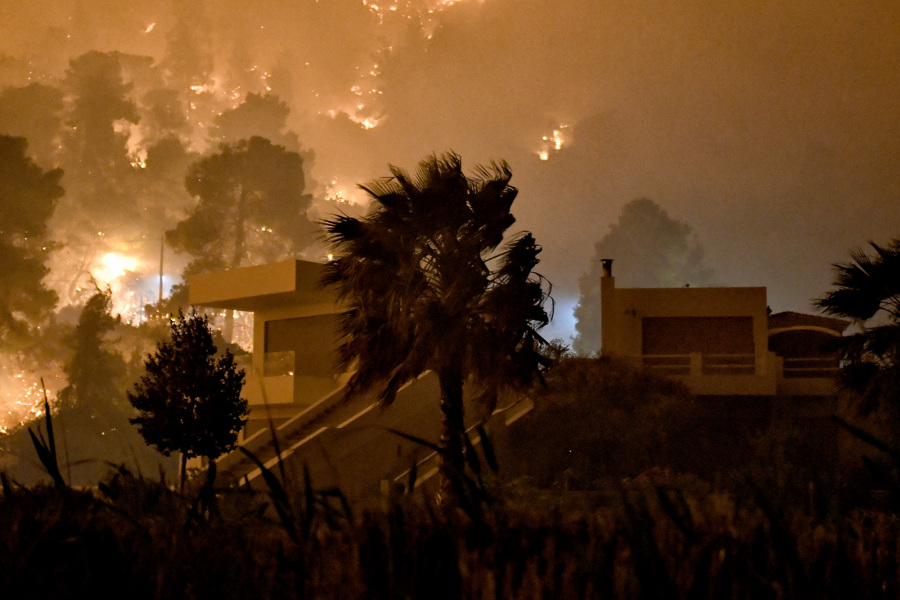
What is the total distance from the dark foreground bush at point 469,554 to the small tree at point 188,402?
17.0m

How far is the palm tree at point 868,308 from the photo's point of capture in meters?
19.6

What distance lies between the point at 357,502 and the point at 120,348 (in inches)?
2571

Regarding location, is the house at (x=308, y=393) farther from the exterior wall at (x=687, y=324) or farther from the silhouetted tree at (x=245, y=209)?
the silhouetted tree at (x=245, y=209)

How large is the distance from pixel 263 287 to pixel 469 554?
26440 millimetres

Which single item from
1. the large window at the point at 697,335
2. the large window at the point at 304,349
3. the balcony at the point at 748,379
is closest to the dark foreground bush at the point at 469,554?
the balcony at the point at 748,379

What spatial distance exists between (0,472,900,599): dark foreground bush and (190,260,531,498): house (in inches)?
578

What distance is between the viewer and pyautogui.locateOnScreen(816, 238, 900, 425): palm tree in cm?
1956

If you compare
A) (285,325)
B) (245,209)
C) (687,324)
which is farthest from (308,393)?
(245,209)

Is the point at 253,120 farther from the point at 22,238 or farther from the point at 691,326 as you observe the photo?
the point at 691,326

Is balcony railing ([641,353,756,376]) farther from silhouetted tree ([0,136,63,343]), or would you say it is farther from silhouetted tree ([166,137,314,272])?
silhouetted tree ([166,137,314,272])

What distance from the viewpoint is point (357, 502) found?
516 cm

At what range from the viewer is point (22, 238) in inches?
2591

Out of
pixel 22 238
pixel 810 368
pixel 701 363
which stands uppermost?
pixel 22 238

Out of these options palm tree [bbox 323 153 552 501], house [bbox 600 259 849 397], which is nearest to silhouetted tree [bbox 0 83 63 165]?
house [bbox 600 259 849 397]
